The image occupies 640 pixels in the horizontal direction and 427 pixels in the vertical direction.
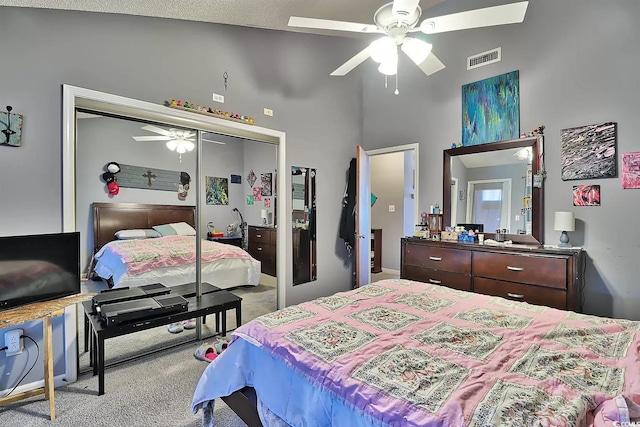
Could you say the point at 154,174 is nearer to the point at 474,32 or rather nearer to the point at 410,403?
the point at 410,403

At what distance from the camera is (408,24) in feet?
6.94

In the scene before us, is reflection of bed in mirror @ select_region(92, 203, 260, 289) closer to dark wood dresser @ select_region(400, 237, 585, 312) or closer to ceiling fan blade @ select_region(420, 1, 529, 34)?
dark wood dresser @ select_region(400, 237, 585, 312)

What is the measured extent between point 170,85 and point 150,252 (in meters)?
1.53

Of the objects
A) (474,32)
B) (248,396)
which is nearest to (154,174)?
(248,396)

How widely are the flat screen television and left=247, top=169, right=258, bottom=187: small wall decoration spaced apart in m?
1.77

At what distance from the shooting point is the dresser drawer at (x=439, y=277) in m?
3.11

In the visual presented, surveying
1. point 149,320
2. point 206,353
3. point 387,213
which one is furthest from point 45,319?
point 387,213

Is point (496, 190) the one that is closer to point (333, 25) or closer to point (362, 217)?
point (362, 217)

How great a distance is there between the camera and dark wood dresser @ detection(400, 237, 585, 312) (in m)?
2.54

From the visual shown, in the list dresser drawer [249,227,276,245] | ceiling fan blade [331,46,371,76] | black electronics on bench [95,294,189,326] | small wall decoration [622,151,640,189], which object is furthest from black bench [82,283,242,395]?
small wall decoration [622,151,640,189]

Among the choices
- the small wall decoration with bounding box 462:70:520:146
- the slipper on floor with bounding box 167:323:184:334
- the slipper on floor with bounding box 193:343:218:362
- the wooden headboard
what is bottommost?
the slipper on floor with bounding box 193:343:218:362

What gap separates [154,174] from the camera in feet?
9.48

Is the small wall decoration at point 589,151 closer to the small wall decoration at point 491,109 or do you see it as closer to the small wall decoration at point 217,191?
the small wall decoration at point 491,109

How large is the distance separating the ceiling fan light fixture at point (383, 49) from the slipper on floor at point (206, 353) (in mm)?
2729
